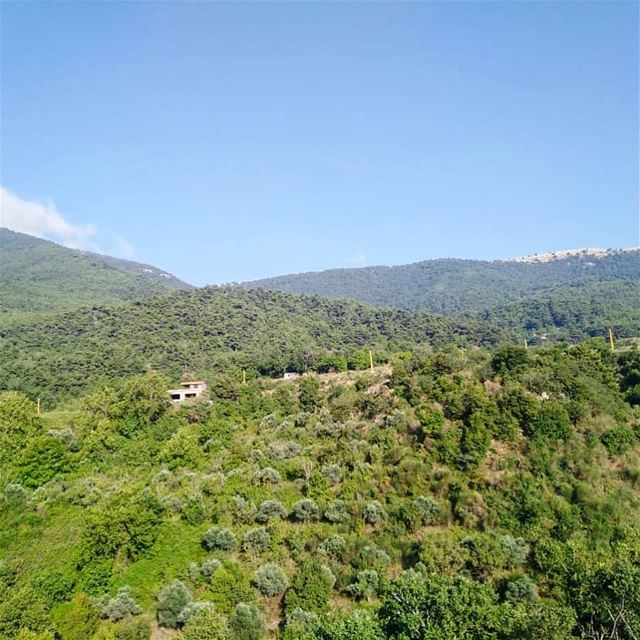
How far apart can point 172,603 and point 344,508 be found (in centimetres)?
917

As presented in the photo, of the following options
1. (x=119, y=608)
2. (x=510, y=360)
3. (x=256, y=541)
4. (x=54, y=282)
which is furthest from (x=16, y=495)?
(x=54, y=282)

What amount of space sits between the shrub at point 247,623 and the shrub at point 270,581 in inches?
75.8

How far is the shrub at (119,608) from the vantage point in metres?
20.9

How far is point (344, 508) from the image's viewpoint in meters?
26.9

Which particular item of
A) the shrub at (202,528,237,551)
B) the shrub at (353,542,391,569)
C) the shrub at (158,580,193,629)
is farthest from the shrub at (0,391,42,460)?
the shrub at (353,542,391,569)

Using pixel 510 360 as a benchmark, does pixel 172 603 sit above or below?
below

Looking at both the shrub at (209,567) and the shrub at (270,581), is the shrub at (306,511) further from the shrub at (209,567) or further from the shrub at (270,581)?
the shrub at (209,567)

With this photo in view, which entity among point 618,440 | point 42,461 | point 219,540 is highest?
point 618,440

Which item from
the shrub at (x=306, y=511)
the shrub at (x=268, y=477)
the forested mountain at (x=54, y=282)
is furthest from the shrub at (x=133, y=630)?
the forested mountain at (x=54, y=282)

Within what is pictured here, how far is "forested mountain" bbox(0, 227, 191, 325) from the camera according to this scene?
4414 inches

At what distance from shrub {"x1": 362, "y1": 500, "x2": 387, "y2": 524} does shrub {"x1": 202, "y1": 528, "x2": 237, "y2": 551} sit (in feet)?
20.4

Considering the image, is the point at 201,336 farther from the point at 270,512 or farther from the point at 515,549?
the point at 515,549

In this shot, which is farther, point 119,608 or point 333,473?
point 333,473

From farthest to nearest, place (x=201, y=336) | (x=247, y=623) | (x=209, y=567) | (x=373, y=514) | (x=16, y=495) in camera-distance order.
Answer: (x=201, y=336) → (x=16, y=495) → (x=373, y=514) → (x=209, y=567) → (x=247, y=623)
